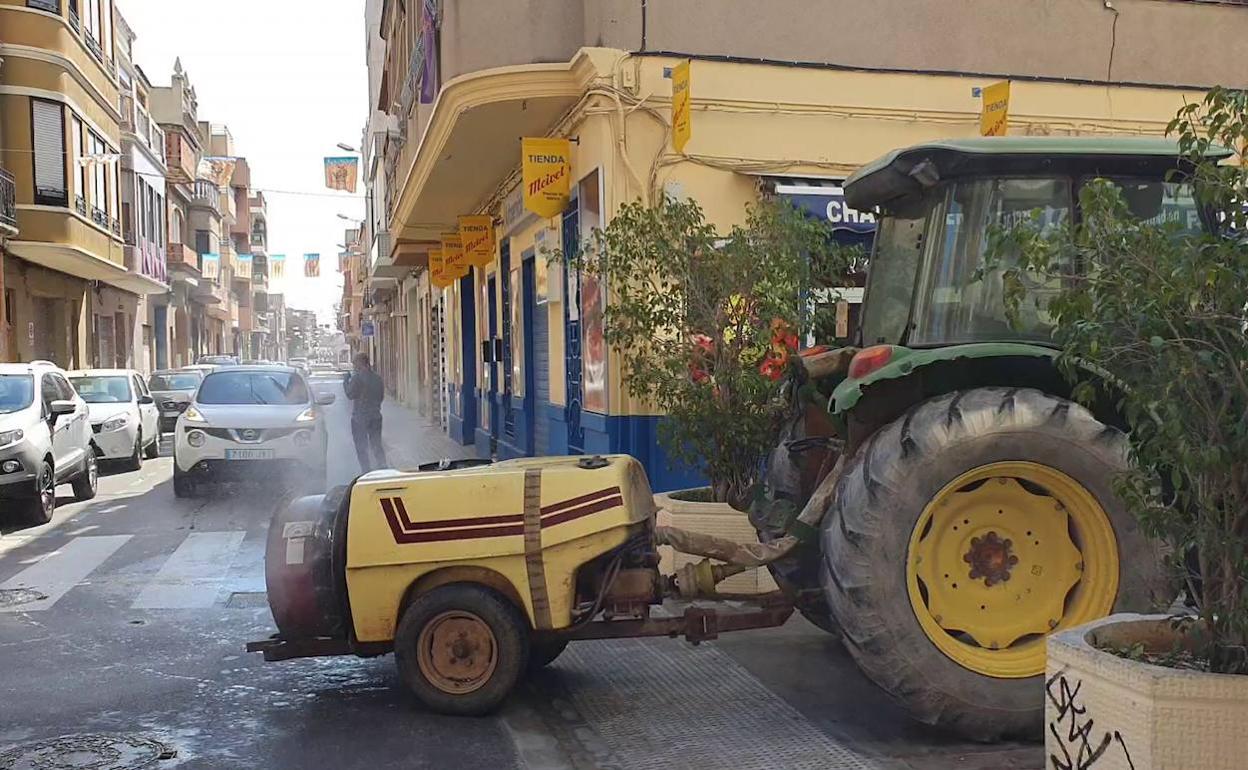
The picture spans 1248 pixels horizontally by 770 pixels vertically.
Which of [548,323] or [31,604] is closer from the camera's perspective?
[31,604]

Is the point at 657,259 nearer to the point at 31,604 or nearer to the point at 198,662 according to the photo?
the point at 198,662

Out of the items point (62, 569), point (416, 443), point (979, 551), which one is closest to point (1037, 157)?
point (979, 551)

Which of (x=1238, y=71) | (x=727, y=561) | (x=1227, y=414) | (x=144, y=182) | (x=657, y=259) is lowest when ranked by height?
(x=727, y=561)

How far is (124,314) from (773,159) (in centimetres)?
3357

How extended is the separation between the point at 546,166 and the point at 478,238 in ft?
19.6

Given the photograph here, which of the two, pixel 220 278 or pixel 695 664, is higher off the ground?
pixel 220 278

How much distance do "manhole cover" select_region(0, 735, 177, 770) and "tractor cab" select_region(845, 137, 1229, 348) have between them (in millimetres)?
3896

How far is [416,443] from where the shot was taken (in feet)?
71.2

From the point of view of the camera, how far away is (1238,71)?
1212 centimetres

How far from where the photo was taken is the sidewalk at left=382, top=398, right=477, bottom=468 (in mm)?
18319

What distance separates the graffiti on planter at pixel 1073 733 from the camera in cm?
327

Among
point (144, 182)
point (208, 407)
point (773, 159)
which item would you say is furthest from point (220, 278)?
point (773, 159)

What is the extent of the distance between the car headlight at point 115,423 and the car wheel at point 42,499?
4.75m

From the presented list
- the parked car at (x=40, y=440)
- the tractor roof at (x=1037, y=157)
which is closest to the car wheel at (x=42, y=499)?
the parked car at (x=40, y=440)
